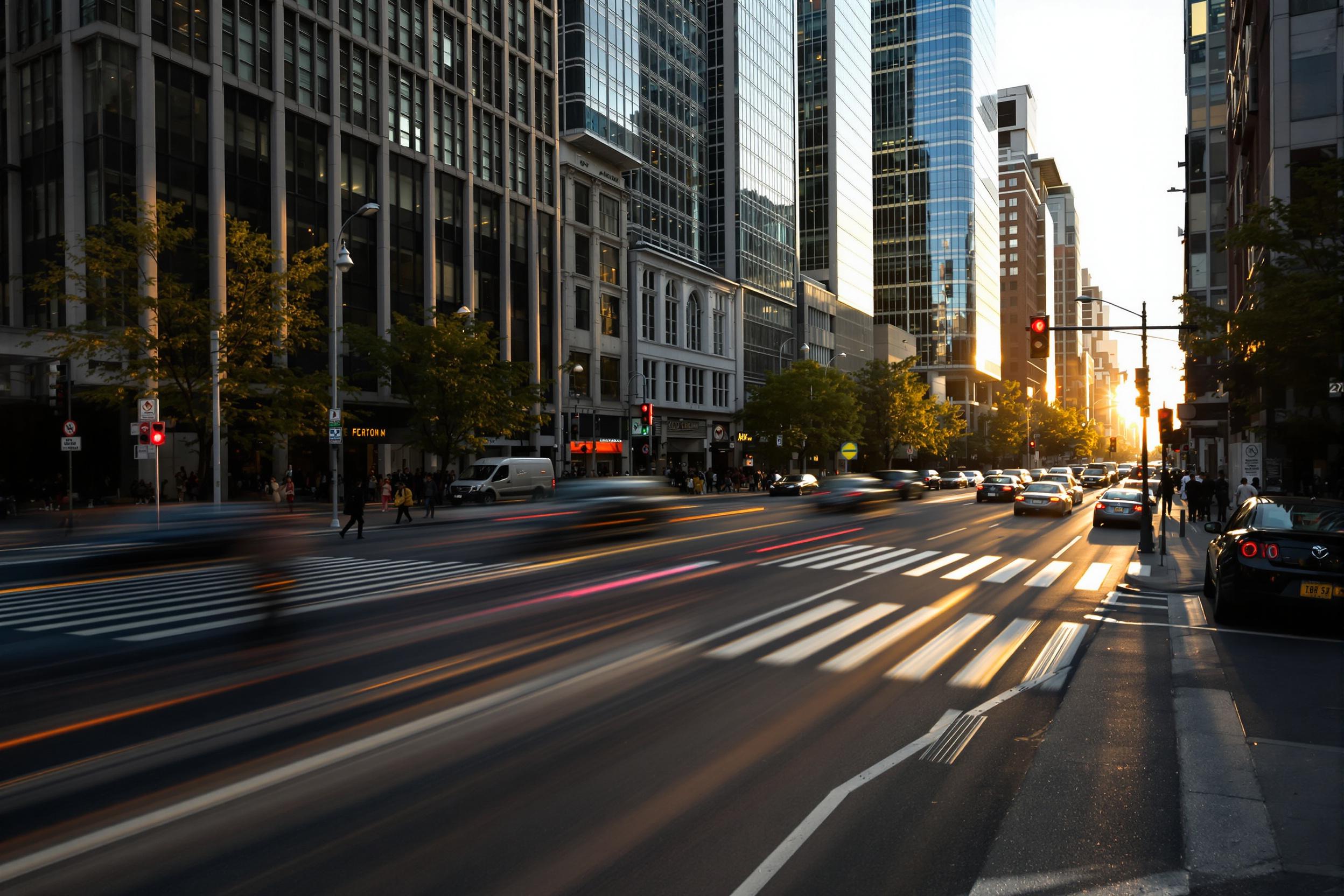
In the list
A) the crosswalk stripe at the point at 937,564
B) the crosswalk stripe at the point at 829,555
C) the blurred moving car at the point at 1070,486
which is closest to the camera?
the crosswalk stripe at the point at 937,564

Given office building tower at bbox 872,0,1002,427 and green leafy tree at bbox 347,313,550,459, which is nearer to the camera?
green leafy tree at bbox 347,313,550,459

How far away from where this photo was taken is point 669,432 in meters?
71.4

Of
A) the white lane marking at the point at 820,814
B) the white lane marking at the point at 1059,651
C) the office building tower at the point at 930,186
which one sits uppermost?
the office building tower at the point at 930,186

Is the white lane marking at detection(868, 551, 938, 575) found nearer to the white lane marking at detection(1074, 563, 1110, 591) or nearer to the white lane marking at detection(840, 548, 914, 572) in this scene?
the white lane marking at detection(840, 548, 914, 572)

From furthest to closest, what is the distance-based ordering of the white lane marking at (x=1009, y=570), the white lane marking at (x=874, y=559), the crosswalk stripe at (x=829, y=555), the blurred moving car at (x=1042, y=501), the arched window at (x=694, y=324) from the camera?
the arched window at (x=694, y=324)
the blurred moving car at (x=1042, y=501)
the crosswalk stripe at (x=829, y=555)
the white lane marking at (x=874, y=559)
the white lane marking at (x=1009, y=570)

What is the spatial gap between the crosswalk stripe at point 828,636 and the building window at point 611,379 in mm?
52243

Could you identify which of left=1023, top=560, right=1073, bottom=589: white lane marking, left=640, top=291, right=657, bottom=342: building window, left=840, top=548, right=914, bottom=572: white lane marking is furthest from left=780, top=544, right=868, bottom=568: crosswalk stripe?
left=640, top=291, right=657, bottom=342: building window

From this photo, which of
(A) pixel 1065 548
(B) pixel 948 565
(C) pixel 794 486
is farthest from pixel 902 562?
(C) pixel 794 486

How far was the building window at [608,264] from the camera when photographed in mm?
64188

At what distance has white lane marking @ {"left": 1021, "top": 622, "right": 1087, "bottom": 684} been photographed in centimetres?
909

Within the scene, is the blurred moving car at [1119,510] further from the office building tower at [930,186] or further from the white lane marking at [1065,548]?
the office building tower at [930,186]

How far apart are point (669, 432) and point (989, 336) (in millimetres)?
88627

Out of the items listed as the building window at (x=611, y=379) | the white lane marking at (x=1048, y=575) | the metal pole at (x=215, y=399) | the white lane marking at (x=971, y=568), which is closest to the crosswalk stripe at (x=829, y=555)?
the white lane marking at (x=971, y=568)

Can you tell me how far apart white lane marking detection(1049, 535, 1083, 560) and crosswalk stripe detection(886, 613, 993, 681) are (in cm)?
972
